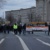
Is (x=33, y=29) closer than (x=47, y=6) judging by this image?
Yes

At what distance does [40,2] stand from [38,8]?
514cm

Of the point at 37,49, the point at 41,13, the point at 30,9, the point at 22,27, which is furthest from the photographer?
the point at 30,9

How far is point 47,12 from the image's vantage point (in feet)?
492

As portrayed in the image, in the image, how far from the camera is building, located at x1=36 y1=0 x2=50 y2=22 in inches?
5837

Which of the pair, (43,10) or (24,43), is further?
(43,10)

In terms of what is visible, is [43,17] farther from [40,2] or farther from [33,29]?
[33,29]

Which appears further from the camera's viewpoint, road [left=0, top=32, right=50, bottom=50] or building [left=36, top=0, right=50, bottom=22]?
building [left=36, top=0, right=50, bottom=22]

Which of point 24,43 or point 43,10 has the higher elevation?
point 43,10

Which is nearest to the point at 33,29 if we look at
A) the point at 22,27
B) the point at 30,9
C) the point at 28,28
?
the point at 28,28

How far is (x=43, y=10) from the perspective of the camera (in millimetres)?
163000

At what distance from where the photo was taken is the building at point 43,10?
14825cm

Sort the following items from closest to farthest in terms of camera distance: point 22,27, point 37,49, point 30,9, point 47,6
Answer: point 37,49
point 22,27
point 47,6
point 30,9

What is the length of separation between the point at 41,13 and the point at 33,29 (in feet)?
364

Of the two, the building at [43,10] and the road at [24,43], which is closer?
the road at [24,43]
